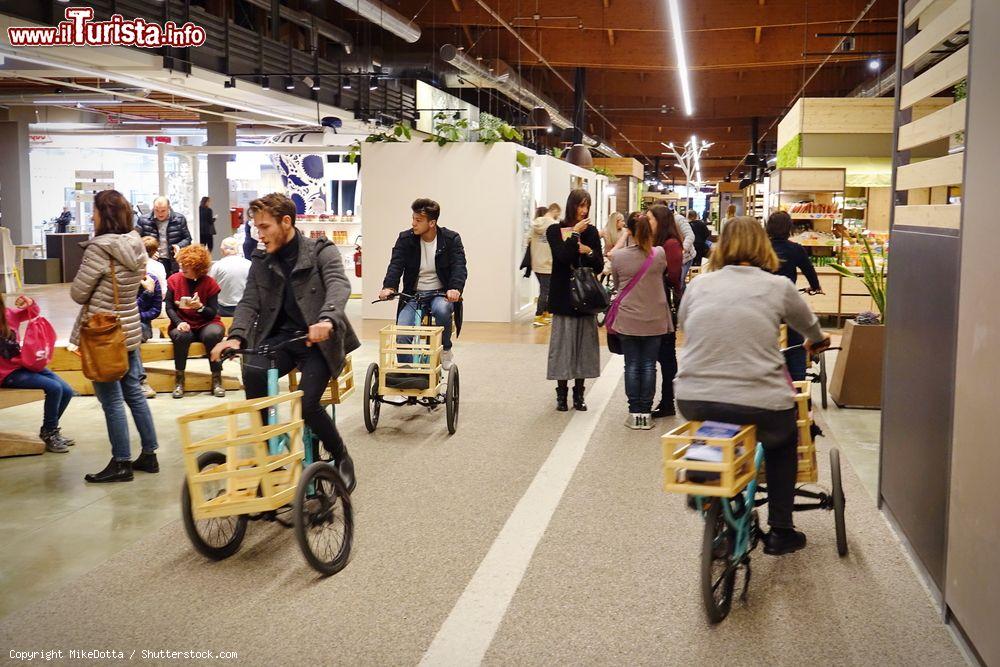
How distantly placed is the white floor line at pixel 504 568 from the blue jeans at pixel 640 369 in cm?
41

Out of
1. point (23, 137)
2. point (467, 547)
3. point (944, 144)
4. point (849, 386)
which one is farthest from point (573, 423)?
point (23, 137)

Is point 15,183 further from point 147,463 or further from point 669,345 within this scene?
point 669,345

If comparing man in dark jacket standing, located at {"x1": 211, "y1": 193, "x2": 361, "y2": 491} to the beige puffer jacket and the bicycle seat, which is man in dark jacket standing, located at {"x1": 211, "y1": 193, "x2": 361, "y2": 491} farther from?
the bicycle seat

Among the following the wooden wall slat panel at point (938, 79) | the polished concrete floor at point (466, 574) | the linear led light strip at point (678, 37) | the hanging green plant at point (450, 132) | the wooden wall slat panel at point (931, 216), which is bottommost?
the polished concrete floor at point (466, 574)

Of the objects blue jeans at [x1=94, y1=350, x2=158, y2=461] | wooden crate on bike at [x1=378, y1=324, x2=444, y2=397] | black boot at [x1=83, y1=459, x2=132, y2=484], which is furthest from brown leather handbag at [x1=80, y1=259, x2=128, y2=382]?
wooden crate on bike at [x1=378, y1=324, x2=444, y2=397]

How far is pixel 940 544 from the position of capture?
373 centimetres

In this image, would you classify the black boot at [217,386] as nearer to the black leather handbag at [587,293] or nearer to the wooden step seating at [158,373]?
the wooden step seating at [158,373]

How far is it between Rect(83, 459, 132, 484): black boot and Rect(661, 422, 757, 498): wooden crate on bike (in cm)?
330

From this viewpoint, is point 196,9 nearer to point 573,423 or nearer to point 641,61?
point 641,61

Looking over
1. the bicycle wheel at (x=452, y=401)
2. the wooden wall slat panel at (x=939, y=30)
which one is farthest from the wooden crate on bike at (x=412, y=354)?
the wooden wall slat panel at (x=939, y=30)

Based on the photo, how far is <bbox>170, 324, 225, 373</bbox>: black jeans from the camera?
804cm

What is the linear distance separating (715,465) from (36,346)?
455 cm

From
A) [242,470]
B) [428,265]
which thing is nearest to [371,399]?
[428,265]

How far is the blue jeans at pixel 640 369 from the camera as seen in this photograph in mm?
6777
